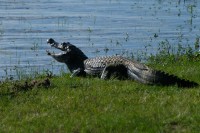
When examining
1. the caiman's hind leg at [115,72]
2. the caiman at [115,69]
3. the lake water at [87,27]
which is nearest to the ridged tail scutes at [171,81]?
the caiman at [115,69]

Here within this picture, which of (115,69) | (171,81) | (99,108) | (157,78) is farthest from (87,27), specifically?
(99,108)

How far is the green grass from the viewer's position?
7.90 metres

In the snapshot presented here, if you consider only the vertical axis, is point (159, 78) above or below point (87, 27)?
above

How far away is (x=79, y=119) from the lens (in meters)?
8.21

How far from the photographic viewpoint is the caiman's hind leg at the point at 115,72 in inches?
463

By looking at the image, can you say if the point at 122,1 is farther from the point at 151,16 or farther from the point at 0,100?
the point at 0,100

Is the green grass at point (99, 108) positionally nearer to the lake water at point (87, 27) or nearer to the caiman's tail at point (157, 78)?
the caiman's tail at point (157, 78)

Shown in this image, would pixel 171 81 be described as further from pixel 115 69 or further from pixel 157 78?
pixel 115 69

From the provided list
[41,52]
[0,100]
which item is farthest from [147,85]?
[41,52]

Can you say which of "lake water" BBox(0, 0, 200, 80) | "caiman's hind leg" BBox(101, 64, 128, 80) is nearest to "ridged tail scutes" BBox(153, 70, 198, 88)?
"caiman's hind leg" BBox(101, 64, 128, 80)

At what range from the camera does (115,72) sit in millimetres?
11852

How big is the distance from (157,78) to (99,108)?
2055 millimetres

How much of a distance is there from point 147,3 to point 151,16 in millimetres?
4504

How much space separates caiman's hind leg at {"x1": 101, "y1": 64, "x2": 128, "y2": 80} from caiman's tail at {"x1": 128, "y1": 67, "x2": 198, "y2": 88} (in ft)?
1.26
